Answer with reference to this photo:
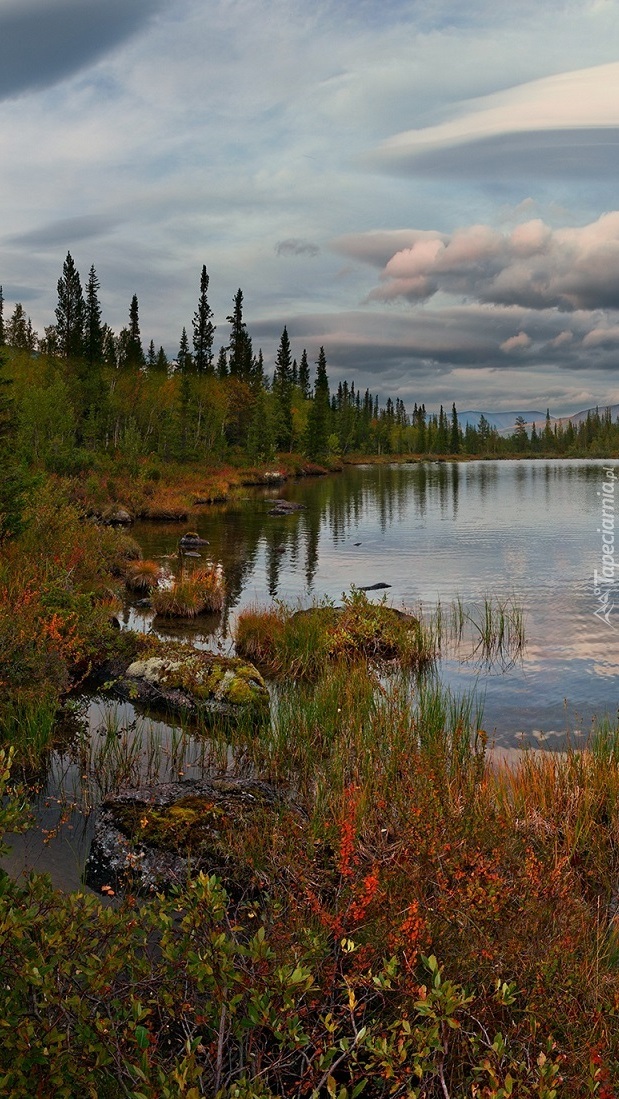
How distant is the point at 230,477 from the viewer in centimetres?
6569

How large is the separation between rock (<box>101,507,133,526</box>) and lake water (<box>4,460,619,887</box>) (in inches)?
40.0

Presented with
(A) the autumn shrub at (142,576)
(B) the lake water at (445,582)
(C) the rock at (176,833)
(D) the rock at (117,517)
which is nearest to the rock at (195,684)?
(B) the lake water at (445,582)

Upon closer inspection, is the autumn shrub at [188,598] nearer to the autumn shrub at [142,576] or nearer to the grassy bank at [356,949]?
the autumn shrub at [142,576]

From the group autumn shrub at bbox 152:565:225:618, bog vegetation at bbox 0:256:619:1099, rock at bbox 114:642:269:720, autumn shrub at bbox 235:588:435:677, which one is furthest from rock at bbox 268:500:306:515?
rock at bbox 114:642:269:720

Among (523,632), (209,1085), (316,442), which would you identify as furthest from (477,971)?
(316,442)

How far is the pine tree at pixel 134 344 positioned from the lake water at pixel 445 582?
116ft

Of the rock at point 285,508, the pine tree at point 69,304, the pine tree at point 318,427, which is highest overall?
the pine tree at point 69,304

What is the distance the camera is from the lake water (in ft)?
34.3

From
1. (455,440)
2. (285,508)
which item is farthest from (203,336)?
(455,440)

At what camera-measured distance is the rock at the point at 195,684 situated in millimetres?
11406

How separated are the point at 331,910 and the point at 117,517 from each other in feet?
115

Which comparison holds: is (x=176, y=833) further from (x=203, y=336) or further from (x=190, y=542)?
(x=203, y=336)

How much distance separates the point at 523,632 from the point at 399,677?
504 cm

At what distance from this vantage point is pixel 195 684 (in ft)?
38.7
